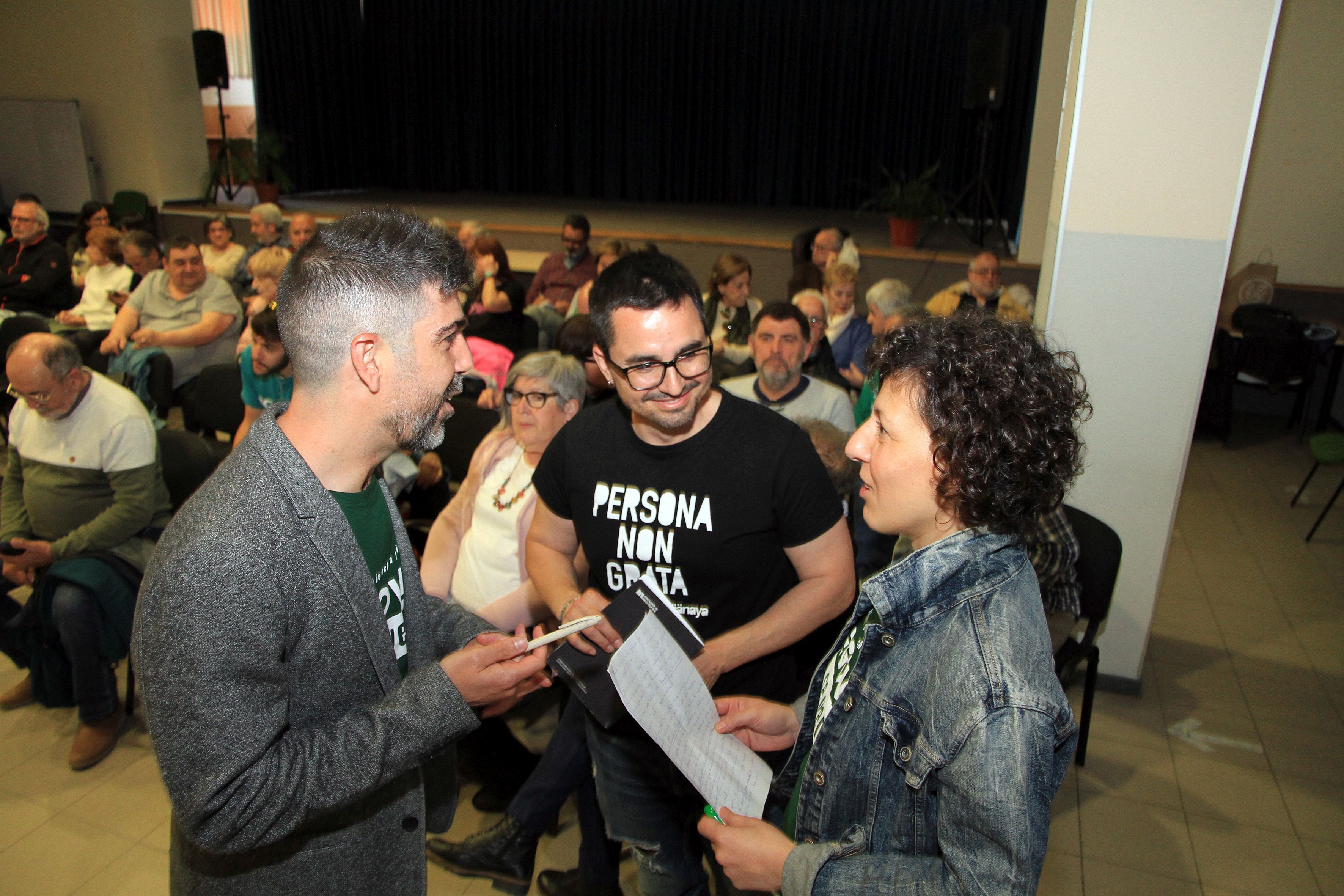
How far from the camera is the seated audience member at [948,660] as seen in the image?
89cm

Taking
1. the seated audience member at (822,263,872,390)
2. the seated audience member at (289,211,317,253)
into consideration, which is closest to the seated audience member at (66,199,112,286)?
the seated audience member at (289,211,317,253)

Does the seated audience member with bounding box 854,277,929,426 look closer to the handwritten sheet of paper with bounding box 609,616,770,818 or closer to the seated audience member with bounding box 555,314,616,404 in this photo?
the seated audience member with bounding box 555,314,616,404

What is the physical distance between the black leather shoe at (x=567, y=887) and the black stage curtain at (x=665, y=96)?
9.39 m

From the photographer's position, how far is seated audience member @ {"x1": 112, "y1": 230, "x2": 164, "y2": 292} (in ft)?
17.7

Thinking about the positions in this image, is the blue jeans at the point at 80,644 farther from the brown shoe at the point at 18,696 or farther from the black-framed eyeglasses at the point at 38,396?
the black-framed eyeglasses at the point at 38,396

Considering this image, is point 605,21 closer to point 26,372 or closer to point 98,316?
point 98,316

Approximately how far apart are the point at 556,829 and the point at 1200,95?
294cm

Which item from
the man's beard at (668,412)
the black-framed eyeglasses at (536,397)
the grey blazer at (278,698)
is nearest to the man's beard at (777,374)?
the black-framed eyeglasses at (536,397)

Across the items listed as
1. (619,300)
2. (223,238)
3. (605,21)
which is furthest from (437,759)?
(605,21)

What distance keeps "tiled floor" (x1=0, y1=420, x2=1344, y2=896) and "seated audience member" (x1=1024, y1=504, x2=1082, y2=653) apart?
0.57 meters

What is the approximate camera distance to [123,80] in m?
8.98

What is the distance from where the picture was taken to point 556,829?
7.99 feet

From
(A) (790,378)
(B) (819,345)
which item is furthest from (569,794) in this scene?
(B) (819,345)

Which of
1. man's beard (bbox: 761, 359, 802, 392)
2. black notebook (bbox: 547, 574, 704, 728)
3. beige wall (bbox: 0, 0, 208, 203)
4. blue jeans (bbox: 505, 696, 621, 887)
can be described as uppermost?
beige wall (bbox: 0, 0, 208, 203)
